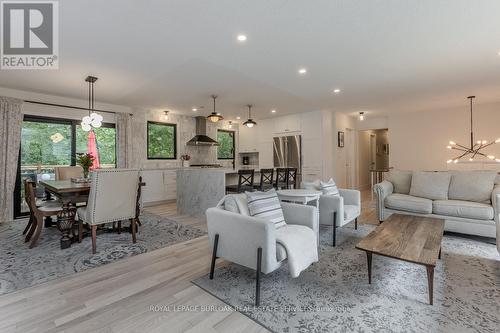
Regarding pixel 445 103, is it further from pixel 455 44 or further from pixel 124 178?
pixel 124 178

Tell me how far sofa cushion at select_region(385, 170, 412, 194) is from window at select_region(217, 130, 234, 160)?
5045 millimetres

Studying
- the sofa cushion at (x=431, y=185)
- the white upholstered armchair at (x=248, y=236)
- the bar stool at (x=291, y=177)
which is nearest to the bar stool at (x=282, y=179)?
the bar stool at (x=291, y=177)

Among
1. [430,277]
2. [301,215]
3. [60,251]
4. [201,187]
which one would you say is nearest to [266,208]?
[301,215]

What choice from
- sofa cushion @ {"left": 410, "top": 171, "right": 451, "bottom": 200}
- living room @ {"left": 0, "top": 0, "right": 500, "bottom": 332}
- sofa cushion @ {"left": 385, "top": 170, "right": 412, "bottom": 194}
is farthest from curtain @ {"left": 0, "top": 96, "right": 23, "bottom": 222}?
sofa cushion @ {"left": 410, "top": 171, "right": 451, "bottom": 200}

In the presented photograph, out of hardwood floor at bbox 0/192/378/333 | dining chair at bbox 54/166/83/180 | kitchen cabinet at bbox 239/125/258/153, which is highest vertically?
kitchen cabinet at bbox 239/125/258/153

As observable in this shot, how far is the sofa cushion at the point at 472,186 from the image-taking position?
11.7ft

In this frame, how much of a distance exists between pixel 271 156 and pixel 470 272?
5634mm

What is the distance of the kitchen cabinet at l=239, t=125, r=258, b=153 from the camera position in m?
8.17

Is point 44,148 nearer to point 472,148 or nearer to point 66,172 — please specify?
point 66,172

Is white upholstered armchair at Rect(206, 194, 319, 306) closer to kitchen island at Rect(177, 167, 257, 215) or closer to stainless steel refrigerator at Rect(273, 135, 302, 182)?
kitchen island at Rect(177, 167, 257, 215)

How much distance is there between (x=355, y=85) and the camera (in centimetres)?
444

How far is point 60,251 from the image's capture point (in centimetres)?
303

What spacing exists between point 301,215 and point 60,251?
3.03 m

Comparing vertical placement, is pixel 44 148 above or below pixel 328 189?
above
